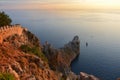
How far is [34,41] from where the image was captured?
2484 inches

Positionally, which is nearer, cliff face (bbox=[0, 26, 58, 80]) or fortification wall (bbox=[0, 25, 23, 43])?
cliff face (bbox=[0, 26, 58, 80])

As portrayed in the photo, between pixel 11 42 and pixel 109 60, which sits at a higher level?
pixel 11 42

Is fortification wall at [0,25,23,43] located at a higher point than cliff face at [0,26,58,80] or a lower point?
higher

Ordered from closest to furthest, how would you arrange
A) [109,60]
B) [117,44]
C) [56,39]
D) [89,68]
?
[89,68], [109,60], [117,44], [56,39]

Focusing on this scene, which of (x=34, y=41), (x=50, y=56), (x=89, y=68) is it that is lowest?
(x=89, y=68)

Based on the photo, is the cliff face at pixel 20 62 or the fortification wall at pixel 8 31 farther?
the fortification wall at pixel 8 31

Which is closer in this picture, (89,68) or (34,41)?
(34,41)

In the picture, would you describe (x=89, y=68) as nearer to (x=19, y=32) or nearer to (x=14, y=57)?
(x=19, y=32)

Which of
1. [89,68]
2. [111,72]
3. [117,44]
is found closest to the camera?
[111,72]

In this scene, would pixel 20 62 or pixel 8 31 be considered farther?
pixel 8 31

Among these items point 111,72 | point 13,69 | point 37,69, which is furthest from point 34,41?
point 111,72

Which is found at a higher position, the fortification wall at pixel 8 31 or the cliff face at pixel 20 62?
the fortification wall at pixel 8 31

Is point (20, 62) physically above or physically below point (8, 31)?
below

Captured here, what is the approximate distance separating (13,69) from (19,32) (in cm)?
2364
